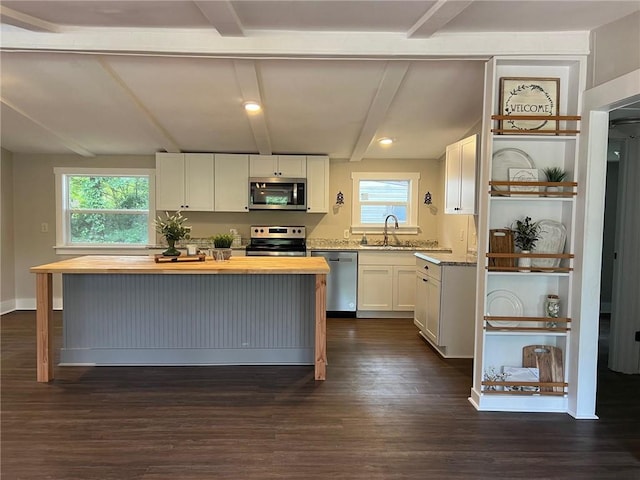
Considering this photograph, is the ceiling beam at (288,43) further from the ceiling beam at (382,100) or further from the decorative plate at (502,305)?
the decorative plate at (502,305)

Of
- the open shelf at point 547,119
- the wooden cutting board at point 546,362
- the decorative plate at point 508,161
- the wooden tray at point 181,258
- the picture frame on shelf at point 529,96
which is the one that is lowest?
the wooden cutting board at point 546,362

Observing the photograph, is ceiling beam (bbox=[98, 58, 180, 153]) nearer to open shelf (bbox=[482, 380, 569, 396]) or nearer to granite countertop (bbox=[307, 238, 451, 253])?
granite countertop (bbox=[307, 238, 451, 253])

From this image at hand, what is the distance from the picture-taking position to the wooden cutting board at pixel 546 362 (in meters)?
2.59

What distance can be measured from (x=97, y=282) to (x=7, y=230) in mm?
2845

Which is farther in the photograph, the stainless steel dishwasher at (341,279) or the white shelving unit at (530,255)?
the stainless steel dishwasher at (341,279)

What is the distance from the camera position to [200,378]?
302cm

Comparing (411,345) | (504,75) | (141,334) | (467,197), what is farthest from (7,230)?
(504,75)

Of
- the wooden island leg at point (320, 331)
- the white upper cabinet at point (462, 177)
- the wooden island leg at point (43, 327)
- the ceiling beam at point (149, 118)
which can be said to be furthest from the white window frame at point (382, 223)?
the wooden island leg at point (43, 327)

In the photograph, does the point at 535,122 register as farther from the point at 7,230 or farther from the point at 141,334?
the point at 7,230

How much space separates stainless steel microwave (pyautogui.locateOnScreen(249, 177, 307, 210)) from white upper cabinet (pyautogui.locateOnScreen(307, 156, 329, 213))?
3.9 inches

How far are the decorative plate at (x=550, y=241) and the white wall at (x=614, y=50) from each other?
0.89m

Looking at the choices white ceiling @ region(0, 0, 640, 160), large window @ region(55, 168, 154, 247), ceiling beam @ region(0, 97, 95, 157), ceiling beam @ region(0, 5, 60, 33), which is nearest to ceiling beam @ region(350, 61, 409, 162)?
white ceiling @ region(0, 0, 640, 160)

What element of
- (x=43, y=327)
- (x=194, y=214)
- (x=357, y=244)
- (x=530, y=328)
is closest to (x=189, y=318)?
(x=43, y=327)

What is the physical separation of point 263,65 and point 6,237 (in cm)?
431
